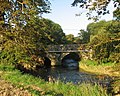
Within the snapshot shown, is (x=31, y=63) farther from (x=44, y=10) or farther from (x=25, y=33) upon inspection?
(x=44, y=10)

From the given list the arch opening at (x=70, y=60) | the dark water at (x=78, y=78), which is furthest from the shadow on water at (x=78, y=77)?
the arch opening at (x=70, y=60)

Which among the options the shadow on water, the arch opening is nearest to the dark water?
the shadow on water

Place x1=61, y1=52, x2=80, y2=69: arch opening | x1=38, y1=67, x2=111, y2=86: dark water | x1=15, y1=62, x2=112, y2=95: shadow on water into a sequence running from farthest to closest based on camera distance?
1. x1=61, y1=52, x2=80, y2=69: arch opening
2. x1=38, y1=67, x2=111, y2=86: dark water
3. x1=15, y1=62, x2=112, y2=95: shadow on water

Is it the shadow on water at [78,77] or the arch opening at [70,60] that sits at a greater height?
the arch opening at [70,60]

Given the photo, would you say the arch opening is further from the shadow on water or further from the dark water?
the dark water

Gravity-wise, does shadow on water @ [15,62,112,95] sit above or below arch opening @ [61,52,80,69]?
below

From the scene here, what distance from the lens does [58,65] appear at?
254 ft

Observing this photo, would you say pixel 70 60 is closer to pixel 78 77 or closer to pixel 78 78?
pixel 78 77

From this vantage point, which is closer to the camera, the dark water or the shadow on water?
the shadow on water

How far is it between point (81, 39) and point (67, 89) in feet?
280

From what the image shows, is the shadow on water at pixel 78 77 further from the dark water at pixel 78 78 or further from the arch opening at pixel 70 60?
the arch opening at pixel 70 60

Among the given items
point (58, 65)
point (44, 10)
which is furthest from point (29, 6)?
point (58, 65)

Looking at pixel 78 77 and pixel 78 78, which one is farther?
pixel 78 77

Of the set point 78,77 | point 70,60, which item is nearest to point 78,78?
point 78,77
